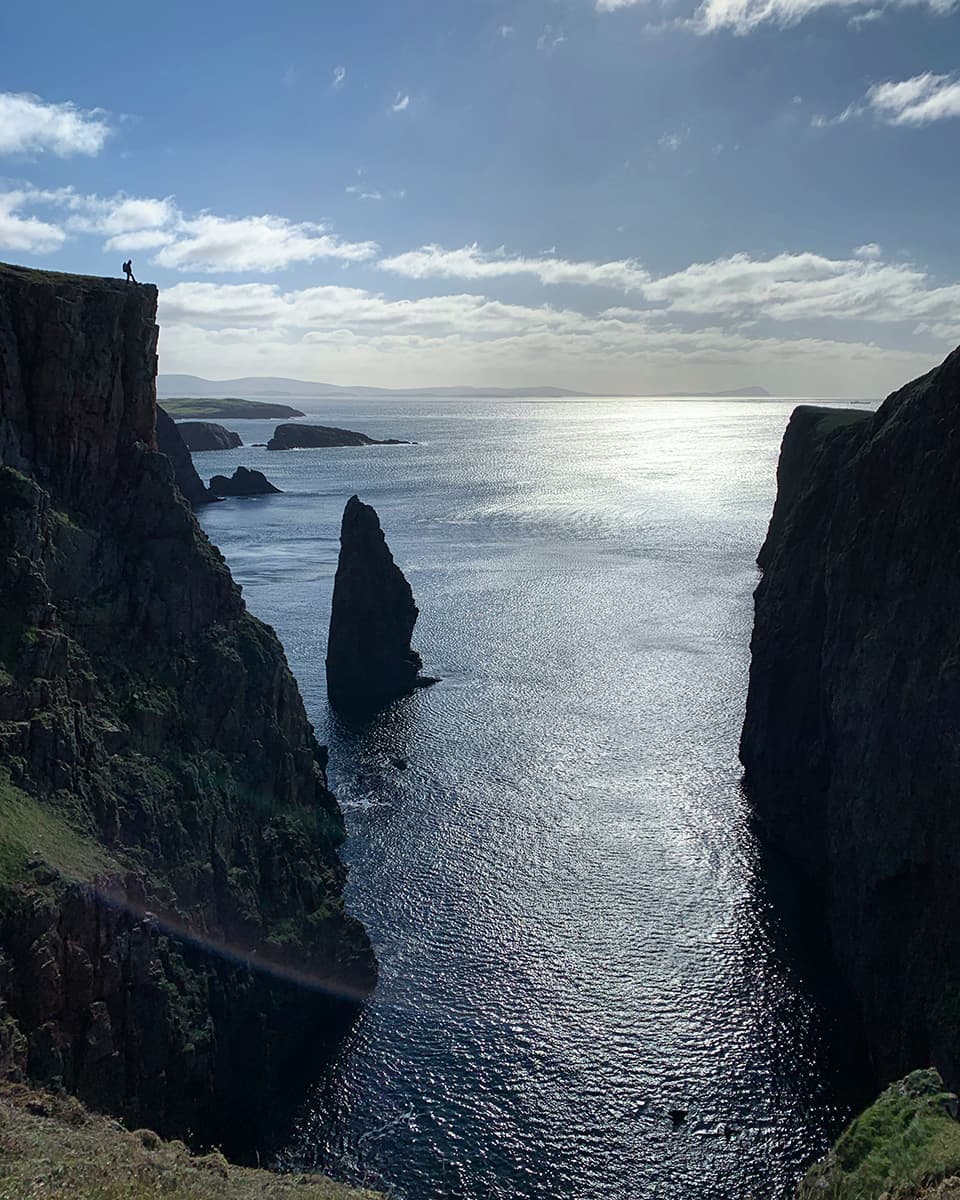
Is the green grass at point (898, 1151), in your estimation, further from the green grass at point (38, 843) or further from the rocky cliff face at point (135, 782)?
the green grass at point (38, 843)

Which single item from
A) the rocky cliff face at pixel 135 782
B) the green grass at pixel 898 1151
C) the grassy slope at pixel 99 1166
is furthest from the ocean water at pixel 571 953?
the green grass at pixel 898 1151

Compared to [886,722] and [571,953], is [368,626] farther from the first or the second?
[886,722]

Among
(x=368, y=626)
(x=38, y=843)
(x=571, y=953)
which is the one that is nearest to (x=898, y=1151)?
(x=38, y=843)

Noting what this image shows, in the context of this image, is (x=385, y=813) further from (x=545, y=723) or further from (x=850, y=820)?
(x=850, y=820)

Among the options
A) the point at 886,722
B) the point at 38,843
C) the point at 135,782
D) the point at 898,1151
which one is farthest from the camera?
the point at 886,722

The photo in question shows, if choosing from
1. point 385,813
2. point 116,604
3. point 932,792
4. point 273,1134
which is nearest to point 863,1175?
point 932,792

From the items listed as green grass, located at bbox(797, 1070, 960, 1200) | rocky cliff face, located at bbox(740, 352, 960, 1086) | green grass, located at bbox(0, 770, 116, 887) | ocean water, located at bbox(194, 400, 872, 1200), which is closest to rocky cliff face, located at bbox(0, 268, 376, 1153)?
green grass, located at bbox(0, 770, 116, 887)
